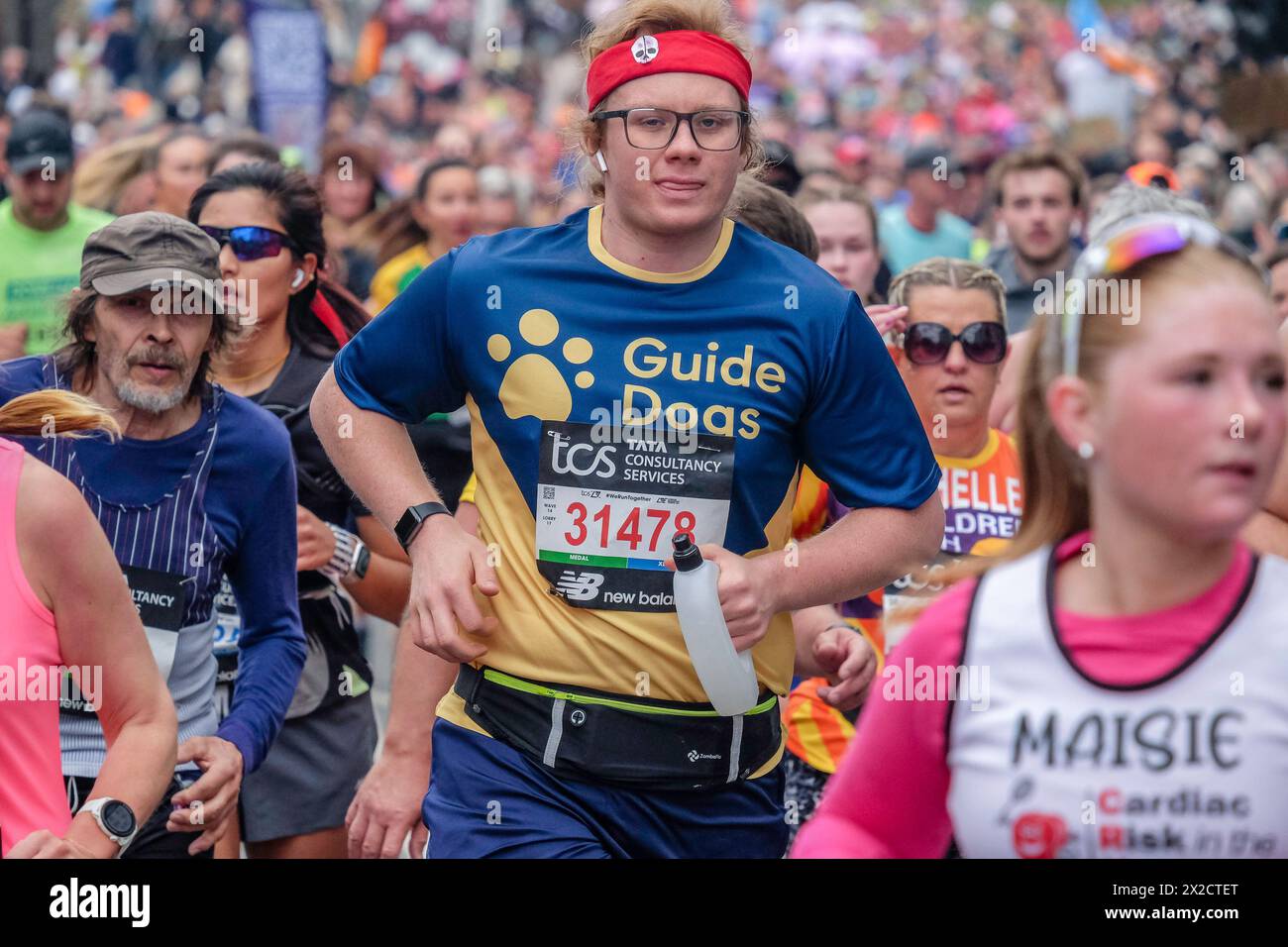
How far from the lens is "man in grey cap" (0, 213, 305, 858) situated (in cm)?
430

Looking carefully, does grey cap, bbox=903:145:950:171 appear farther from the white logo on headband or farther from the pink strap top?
the pink strap top

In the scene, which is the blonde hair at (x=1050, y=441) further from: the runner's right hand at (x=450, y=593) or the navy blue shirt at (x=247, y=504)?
the navy blue shirt at (x=247, y=504)

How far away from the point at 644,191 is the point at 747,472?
55 centimetres

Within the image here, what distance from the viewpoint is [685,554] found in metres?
3.32

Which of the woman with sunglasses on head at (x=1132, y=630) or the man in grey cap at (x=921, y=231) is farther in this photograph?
the man in grey cap at (x=921, y=231)

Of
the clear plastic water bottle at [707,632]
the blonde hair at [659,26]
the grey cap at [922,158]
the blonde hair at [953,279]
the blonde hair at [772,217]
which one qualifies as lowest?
the clear plastic water bottle at [707,632]

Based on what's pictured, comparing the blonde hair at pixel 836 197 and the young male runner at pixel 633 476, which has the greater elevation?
the blonde hair at pixel 836 197

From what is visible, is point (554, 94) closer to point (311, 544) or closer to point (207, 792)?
point (311, 544)

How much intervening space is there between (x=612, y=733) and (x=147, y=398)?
1477 mm

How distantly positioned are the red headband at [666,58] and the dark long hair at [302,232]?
194cm

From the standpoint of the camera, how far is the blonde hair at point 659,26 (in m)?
3.82

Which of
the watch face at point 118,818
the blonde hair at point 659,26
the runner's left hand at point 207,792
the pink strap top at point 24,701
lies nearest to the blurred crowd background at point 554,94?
the blonde hair at point 659,26

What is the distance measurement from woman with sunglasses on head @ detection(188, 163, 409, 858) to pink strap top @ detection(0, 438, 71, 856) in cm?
178

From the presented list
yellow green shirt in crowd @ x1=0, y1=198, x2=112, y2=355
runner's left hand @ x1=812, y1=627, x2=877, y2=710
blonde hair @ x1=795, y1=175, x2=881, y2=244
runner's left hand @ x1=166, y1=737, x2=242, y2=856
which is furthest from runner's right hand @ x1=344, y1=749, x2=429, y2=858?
yellow green shirt in crowd @ x1=0, y1=198, x2=112, y2=355
